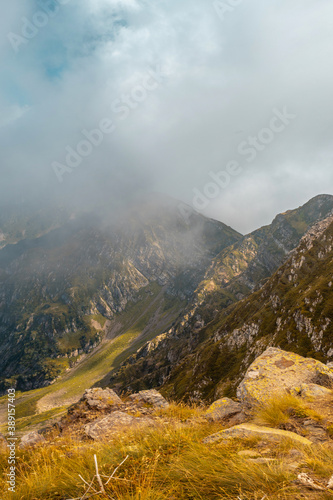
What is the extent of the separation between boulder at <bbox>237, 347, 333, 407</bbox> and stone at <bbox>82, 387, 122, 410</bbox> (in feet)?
31.4

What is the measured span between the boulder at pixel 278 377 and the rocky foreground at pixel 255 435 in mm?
41

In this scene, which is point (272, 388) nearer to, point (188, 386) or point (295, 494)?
point (295, 494)

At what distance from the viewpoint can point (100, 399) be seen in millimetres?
16734

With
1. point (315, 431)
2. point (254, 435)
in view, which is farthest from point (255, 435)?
point (315, 431)

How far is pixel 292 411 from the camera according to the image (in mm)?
7652

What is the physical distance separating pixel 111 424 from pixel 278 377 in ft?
26.6

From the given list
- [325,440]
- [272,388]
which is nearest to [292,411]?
[325,440]

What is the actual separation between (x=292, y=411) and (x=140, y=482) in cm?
567

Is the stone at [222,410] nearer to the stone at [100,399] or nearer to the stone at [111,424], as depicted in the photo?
the stone at [111,424]

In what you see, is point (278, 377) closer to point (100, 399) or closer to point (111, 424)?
point (111, 424)

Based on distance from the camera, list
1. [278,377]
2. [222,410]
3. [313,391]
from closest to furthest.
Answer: [313,391]
[222,410]
[278,377]

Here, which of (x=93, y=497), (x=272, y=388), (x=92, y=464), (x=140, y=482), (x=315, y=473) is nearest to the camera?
(x=315, y=473)

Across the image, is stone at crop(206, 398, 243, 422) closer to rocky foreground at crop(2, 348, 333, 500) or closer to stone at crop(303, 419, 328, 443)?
rocky foreground at crop(2, 348, 333, 500)

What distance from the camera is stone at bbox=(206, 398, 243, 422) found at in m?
9.46
